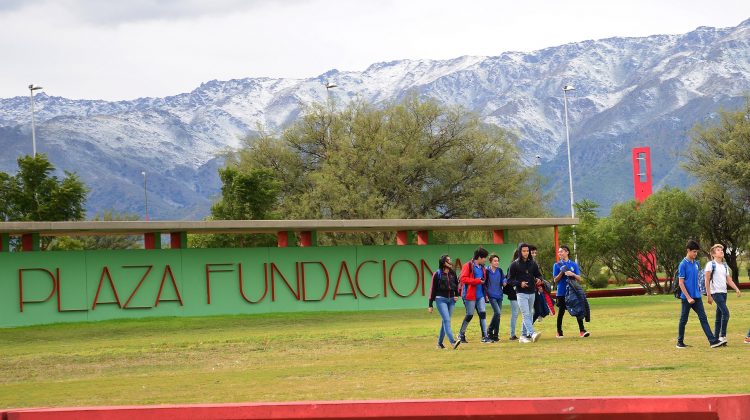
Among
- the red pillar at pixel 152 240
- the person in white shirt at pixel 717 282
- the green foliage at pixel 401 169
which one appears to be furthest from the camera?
the green foliage at pixel 401 169

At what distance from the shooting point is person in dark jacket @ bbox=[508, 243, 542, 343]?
72.4 feet

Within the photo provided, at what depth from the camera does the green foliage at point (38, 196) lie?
5412cm

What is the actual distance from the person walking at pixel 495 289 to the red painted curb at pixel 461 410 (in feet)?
47.7

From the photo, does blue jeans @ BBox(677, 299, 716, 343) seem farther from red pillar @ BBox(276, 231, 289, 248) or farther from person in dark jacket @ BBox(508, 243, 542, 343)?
red pillar @ BBox(276, 231, 289, 248)

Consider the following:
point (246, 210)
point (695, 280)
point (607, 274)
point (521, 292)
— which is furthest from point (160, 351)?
point (607, 274)

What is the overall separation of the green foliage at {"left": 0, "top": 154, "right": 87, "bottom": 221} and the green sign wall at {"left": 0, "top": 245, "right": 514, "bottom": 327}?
58.6ft

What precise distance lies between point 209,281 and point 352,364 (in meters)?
20.2

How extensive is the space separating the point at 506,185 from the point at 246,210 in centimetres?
1260

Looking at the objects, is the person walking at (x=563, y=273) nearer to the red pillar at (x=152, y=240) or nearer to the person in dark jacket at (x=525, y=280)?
the person in dark jacket at (x=525, y=280)

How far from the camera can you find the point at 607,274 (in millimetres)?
86625

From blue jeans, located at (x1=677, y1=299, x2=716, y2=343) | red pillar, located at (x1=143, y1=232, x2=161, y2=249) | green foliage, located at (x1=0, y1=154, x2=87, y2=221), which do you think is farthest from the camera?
green foliage, located at (x1=0, y1=154, x2=87, y2=221)

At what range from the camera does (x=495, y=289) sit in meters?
23.0

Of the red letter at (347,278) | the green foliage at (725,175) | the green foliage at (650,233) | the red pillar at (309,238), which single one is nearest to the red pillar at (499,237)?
the red letter at (347,278)

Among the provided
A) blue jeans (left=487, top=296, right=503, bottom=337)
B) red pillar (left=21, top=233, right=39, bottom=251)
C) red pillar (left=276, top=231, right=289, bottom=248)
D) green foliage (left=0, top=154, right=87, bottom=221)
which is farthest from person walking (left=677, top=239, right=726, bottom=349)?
green foliage (left=0, top=154, right=87, bottom=221)
